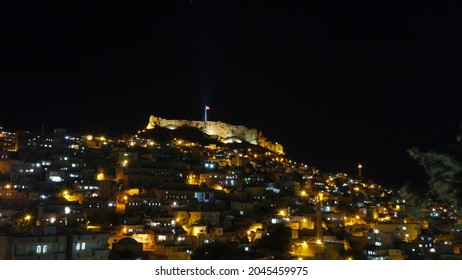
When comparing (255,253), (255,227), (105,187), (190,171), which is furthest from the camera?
(190,171)

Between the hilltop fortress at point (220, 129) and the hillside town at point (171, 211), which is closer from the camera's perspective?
the hillside town at point (171, 211)

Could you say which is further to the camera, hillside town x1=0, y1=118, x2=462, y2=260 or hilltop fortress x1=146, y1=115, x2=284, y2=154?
hilltop fortress x1=146, y1=115, x2=284, y2=154

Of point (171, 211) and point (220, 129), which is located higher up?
point (220, 129)

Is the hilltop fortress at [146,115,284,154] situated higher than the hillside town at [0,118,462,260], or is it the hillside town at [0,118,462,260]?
the hilltop fortress at [146,115,284,154]

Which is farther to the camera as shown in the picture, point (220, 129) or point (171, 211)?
point (220, 129)

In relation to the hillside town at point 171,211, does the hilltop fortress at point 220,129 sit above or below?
above
